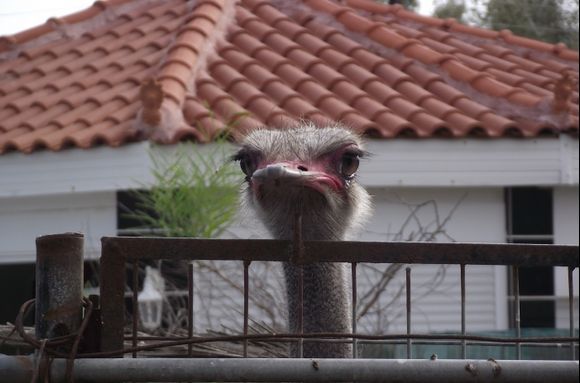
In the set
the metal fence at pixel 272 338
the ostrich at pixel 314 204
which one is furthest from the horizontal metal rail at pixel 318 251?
the ostrich at pixel 314 204

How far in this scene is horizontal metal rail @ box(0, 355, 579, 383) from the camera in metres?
1.68

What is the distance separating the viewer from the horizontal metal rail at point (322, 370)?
1.68m

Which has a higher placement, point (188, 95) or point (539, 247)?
point (188, 95)

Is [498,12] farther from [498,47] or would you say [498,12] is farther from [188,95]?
[188,95]

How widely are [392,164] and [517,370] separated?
18.0ft

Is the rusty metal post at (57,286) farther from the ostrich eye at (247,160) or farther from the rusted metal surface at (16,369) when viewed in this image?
the ostrich eye at (247,160)

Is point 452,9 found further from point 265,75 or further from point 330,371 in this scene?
point 330,371

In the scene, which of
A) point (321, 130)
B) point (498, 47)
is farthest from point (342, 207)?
point (498, 47)

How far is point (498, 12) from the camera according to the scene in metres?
17.7

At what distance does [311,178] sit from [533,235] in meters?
5.54

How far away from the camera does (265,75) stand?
26.4 feet

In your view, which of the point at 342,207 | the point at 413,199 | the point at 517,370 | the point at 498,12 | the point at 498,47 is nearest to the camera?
the point at 517,370

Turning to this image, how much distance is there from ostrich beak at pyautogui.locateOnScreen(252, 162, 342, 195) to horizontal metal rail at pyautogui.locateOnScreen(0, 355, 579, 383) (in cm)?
48

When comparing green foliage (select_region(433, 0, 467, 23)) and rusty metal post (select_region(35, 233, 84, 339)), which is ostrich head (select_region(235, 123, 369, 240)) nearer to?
rusty metal post (select_region(35, 233, 84, 339))
